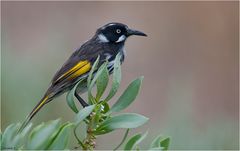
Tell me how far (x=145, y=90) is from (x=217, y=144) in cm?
537

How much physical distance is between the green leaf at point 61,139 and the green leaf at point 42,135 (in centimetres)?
1

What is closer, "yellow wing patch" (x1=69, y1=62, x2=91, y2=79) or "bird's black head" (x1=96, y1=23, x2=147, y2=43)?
"yellow wing patch" (x1=69, y1=62, x2=91, y2=79)

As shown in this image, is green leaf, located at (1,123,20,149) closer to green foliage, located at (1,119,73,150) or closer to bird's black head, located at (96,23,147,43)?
green foliage, located at (1,119,73,150)

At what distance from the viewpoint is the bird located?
427cm

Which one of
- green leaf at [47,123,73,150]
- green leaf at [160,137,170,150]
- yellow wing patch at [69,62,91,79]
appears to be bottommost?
yellow wing patch at [69,62,91,79]

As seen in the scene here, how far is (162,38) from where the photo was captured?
11.7 metres

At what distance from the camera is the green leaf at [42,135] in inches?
53.9

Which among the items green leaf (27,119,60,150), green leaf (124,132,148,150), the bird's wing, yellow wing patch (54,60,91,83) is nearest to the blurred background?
Answer: the bird's wing

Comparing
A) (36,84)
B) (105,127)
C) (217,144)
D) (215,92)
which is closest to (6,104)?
(36,84)

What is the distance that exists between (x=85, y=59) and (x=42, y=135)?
3248mm

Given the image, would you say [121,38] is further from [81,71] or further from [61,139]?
[61,139]

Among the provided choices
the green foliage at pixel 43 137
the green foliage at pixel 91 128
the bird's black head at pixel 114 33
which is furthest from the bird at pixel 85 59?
the green foliage at pixel 43 137

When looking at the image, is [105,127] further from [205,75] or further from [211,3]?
[211,3]

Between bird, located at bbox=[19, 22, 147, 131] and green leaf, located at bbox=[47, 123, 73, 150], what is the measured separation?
7.29 feet
